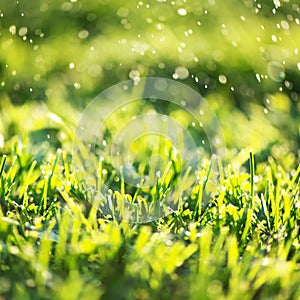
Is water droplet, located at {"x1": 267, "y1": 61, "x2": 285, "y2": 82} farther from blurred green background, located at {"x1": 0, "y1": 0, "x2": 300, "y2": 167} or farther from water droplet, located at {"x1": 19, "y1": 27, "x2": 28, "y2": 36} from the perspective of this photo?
water droplet, located at {"x1": 19, "y1": 27, "x2": 28, "y2": 36}

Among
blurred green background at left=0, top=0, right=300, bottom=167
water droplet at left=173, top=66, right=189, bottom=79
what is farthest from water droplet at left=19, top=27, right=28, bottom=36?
water droplet at left=173, top=66, right=189, bottom=79


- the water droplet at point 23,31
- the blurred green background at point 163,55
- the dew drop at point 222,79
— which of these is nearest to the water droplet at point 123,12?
the blurred green background at point 163,55

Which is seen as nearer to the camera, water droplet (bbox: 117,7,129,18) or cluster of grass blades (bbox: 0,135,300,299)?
cluster of grass blades (bbox: 0,135,300,299)

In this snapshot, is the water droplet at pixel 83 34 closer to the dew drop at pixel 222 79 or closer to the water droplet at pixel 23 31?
the water droplet at pixel 23 31

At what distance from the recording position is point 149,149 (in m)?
1.46

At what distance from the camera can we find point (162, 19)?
8.66 feet

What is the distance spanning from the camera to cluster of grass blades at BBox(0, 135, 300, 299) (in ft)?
2.98

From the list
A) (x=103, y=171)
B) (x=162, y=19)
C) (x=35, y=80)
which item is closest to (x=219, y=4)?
(x=162, y=19)

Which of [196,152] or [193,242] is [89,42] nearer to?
[196,152]

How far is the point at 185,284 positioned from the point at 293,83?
1428mm

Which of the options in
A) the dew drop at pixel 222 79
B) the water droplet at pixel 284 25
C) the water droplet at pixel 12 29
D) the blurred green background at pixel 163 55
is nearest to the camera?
the blurred green background at pixel 163 55

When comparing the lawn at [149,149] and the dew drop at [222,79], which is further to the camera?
the dew drop at [222,79]

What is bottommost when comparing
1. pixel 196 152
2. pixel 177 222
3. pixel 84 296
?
pixel 196 152

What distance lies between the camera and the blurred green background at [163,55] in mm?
1927
